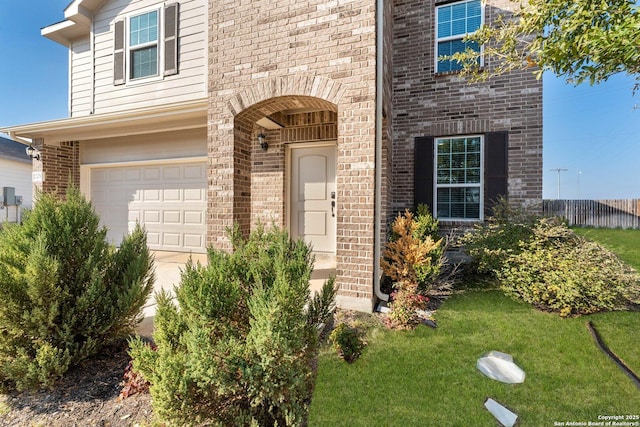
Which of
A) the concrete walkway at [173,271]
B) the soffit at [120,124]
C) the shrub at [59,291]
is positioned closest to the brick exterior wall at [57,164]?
the soffit at [120,124]

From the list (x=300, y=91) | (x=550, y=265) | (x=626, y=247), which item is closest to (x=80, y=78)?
(x=300, y=91)

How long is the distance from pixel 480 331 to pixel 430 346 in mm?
691

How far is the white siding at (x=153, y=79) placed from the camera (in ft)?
21.9

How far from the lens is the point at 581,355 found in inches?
110

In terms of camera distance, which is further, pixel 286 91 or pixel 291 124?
pixel 291 124

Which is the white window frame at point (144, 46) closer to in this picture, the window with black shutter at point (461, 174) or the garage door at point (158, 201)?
the garage door at point (158, 201)

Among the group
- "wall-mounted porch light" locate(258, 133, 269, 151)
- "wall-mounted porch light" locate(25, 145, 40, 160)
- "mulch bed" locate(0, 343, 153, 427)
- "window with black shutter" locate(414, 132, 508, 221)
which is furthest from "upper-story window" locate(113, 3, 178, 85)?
"mulch bed" locate(0, 343, 153, 427)

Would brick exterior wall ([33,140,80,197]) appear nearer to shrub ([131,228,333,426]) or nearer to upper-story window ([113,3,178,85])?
upper-story window ([113,3,178,85])

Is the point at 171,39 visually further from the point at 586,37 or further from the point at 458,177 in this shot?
the point at 586,37

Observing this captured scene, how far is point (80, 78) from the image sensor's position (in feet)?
25.8

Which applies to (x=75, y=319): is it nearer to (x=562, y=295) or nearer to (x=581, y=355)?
(x=581, y=355)

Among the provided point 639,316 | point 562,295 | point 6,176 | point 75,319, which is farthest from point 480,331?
point 6,176

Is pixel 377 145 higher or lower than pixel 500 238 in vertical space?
higher

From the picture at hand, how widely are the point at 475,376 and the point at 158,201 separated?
23.6 feet
